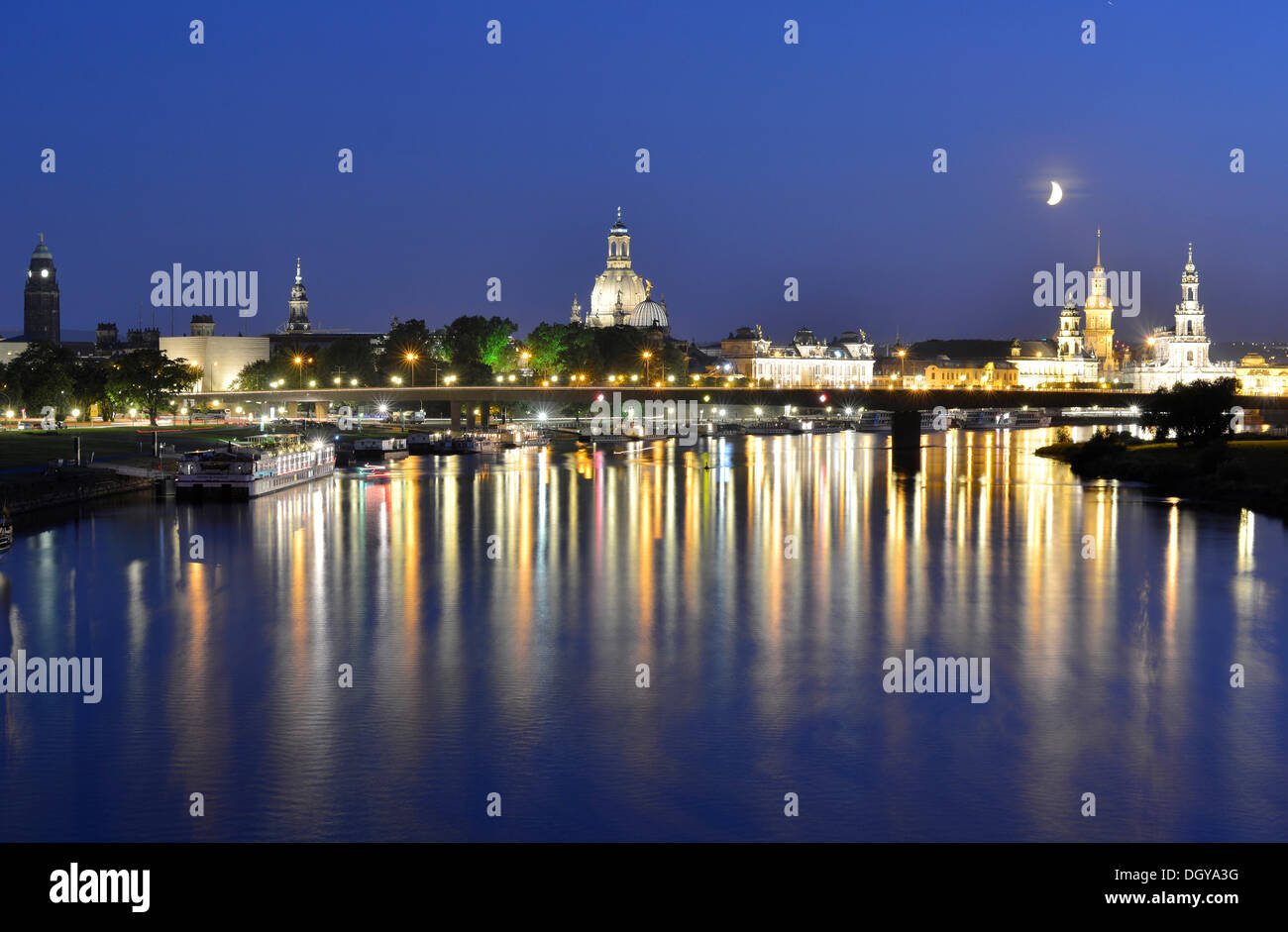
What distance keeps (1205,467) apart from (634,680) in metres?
51.5

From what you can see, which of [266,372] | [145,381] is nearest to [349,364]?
[266,372]

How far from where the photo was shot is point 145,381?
11594 centimetres

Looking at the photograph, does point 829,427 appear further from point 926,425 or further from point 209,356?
point 209,356

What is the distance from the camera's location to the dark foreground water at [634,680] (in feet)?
61.6

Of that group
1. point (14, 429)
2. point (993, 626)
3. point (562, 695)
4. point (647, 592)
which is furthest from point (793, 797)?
point (14, 429)

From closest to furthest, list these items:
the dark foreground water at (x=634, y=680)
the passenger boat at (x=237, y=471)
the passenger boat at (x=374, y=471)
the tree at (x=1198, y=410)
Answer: the dark foreground water at (x=634, y=680) → the passenger boat at (x=237, y=471) → the tree at (x=1198, y=410) → the passenger boat at (x=374, y=471)

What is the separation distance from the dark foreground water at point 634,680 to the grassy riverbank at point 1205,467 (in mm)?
5990

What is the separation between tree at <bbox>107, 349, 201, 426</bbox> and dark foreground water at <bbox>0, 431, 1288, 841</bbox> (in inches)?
2613

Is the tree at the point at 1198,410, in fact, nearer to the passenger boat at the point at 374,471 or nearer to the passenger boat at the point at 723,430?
the passenger boat at the point at 374,471

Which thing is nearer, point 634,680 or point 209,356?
point 634,680

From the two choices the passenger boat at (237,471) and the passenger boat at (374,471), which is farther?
the passenger boat at (374,471)

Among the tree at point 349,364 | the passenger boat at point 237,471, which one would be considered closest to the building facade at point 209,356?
the tree at point 349,364
